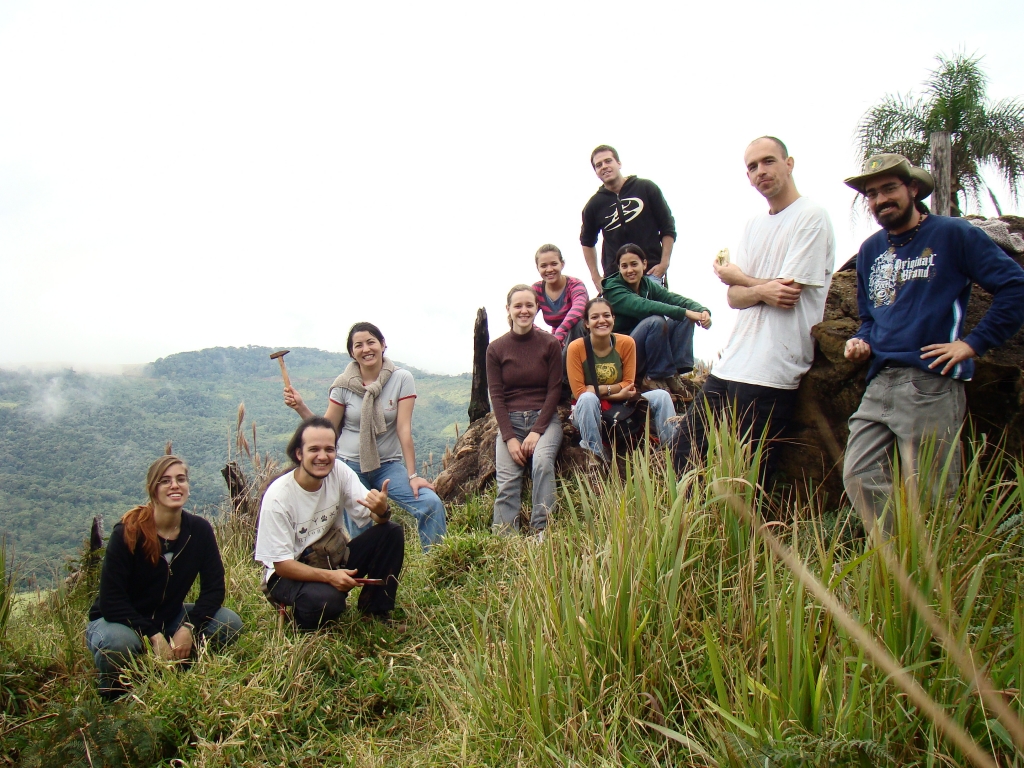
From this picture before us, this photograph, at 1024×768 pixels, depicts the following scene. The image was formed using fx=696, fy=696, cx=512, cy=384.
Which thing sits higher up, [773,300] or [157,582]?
[773,300]

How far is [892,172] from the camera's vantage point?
11.2ft

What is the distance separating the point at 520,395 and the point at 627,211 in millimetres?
2234

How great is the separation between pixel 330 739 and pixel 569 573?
67.1 inches

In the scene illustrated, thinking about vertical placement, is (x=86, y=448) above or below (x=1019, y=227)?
below

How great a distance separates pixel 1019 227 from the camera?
4703 millimetres

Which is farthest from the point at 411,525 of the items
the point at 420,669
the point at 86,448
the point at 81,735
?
the point at 86,448

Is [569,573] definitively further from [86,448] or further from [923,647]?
[86,448]

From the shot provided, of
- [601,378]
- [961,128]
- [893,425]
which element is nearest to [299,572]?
[601,378]

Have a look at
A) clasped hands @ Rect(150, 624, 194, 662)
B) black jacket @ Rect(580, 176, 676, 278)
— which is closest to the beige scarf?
clasped hands @ Rect(150, 624, 194, 662)

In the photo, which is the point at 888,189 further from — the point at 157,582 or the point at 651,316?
the point at 157,582

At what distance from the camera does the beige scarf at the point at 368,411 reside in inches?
238

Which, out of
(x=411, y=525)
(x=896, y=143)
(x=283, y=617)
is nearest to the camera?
(x=283, y=617)

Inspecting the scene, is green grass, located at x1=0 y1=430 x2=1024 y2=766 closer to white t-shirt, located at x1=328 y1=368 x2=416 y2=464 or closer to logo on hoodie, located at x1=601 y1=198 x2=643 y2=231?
white t-shirt, located at x1=328 y1=368 x2=416 y2=464

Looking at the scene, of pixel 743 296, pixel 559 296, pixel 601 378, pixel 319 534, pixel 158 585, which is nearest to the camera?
pixel 743 296
